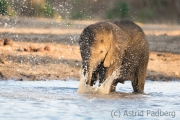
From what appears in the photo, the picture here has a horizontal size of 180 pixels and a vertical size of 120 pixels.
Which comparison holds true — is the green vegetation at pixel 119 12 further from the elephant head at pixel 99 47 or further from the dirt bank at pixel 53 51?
the elephant head at pixel 99 47

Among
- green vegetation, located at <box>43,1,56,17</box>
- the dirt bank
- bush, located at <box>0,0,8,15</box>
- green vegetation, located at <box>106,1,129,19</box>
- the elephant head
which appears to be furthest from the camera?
green vegetation, located at <box>106,1,129,19</box>

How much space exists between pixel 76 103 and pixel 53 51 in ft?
19.8

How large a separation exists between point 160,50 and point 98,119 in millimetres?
9065

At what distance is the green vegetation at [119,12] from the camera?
993 inches

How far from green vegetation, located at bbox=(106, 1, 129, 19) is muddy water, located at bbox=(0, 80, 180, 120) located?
38.8ft

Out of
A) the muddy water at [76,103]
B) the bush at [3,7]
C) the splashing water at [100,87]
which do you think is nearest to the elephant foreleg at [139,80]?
the muddy water at [76,103]

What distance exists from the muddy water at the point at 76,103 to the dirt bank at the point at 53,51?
1220mm

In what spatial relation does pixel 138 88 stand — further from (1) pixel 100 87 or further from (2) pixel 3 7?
(2) pixel 3 7

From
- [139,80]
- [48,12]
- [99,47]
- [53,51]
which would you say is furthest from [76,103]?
[48,12]

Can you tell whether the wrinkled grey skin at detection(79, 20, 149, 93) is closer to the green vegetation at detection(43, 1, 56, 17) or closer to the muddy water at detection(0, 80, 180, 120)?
the muddy water at detection(0, 80, 180, 120)

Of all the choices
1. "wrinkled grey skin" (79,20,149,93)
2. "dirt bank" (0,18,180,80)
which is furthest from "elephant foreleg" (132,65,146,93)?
"dirt bank" (0,18,180,80)

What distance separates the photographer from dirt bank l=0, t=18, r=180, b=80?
48.4ft

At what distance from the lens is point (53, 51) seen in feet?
55.3

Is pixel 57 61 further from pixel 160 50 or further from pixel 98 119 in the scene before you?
pixel 98 119
